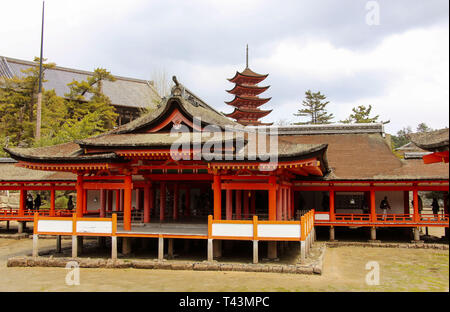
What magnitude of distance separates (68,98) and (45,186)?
926 inches

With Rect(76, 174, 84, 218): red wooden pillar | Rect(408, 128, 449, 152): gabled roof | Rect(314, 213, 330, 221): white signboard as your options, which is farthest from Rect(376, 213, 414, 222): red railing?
Rect(76, 174, 84, 218): red wooden pillar

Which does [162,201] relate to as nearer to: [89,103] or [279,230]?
[279,230]

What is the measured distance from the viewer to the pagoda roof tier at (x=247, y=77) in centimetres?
5400

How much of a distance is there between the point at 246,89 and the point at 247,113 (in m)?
3.22

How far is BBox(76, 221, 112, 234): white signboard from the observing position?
18.2 m

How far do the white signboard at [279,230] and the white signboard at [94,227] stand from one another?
21.8ft

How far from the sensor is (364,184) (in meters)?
24.8

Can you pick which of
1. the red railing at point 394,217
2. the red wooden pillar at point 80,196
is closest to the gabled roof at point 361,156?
the red railing at point 394,217

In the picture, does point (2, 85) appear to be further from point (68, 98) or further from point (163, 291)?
point (163, 291)

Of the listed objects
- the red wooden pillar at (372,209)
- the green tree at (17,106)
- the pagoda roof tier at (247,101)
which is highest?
the pagoda roof tier at (247,101)

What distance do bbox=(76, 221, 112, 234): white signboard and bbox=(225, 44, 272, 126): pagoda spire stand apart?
121 ft

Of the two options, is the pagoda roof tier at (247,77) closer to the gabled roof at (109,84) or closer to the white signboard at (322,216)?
the gabled roof at (109,84)
